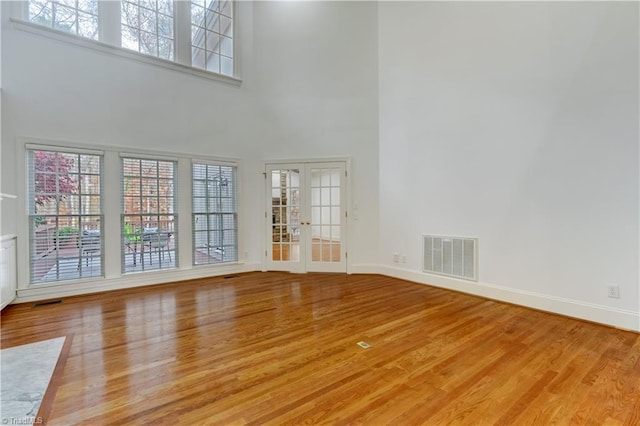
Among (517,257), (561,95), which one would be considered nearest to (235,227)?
(517,257)

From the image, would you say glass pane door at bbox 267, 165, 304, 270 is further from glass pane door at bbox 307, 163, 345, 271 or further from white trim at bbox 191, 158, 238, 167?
white trim at bbox 191, 158, 238, 167

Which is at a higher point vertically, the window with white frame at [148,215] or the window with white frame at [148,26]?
the window with white frame at [148,26]

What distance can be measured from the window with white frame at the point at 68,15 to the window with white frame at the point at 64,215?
1.71m

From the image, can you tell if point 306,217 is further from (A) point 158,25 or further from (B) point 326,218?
(A) point 158,25

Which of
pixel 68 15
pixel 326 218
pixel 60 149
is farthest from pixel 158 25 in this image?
pixel 326 218

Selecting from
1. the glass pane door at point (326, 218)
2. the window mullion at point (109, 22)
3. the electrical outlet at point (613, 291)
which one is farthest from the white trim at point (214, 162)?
the electrical outlet at point (613, 291)

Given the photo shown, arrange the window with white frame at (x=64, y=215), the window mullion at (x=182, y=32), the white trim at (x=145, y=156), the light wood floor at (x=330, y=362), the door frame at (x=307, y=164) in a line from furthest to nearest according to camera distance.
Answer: the door frame at (x=307, y=164)
the window mullion at (x=182, y=32)
the white trim at (x=145, y=156)
the window with white frame at (x=64, y=215)
the light wood floor at (x=330, y=362)

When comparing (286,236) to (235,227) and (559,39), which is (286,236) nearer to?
(235,227)

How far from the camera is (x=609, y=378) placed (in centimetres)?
227

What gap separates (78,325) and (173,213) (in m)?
2.23

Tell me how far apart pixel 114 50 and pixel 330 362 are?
519cm

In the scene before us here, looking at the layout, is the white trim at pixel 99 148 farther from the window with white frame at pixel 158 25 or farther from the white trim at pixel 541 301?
the white trim at pixel 541 301

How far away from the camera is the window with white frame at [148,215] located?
4816 mm

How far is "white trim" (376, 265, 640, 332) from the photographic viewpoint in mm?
3195
